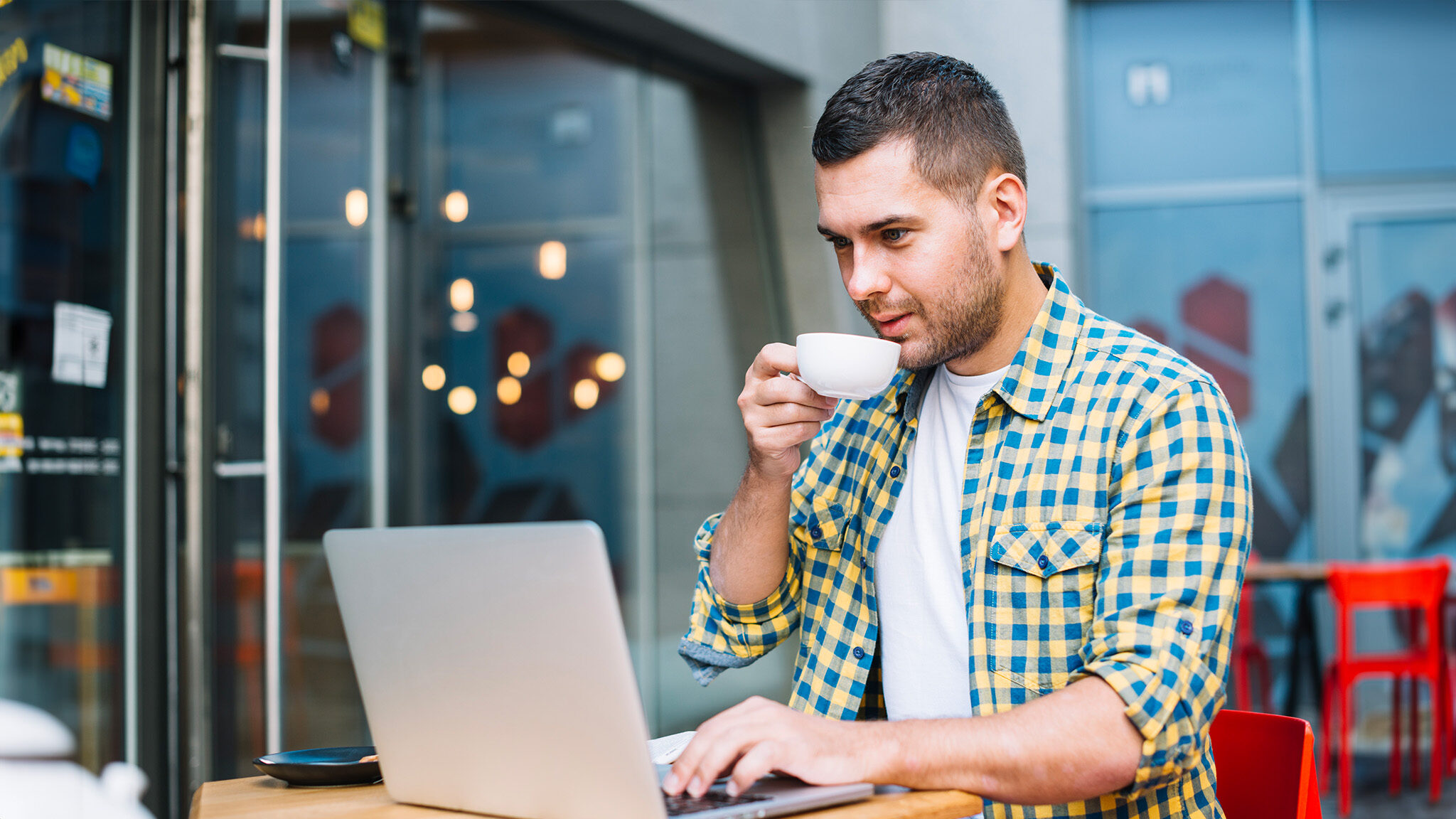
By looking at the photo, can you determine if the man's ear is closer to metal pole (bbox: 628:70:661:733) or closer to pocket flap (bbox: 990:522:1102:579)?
pocket flap (bbox: 990:522:1102:579)

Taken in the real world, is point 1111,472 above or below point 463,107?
below

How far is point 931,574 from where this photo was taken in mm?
1408

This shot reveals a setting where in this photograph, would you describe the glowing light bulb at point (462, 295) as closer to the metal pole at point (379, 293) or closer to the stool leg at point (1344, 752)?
the metal pole at point (379, 293)

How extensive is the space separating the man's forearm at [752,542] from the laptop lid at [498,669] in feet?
1.59

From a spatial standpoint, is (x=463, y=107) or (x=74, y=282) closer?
(x=74, y=282)

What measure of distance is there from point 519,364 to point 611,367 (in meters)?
0.41

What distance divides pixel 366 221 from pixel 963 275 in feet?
8.31

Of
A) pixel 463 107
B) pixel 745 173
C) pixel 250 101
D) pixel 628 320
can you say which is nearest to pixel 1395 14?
pixel 745 173

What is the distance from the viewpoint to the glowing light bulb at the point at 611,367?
428 centimetres

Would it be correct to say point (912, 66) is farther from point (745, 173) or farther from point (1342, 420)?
point (1342, 420)

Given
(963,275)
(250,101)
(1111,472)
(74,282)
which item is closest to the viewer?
(1111,472)

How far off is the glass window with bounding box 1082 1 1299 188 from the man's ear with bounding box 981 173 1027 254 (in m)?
5.04

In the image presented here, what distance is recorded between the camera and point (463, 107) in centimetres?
378

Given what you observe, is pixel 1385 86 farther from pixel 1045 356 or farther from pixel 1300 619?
pixel 1045 356
